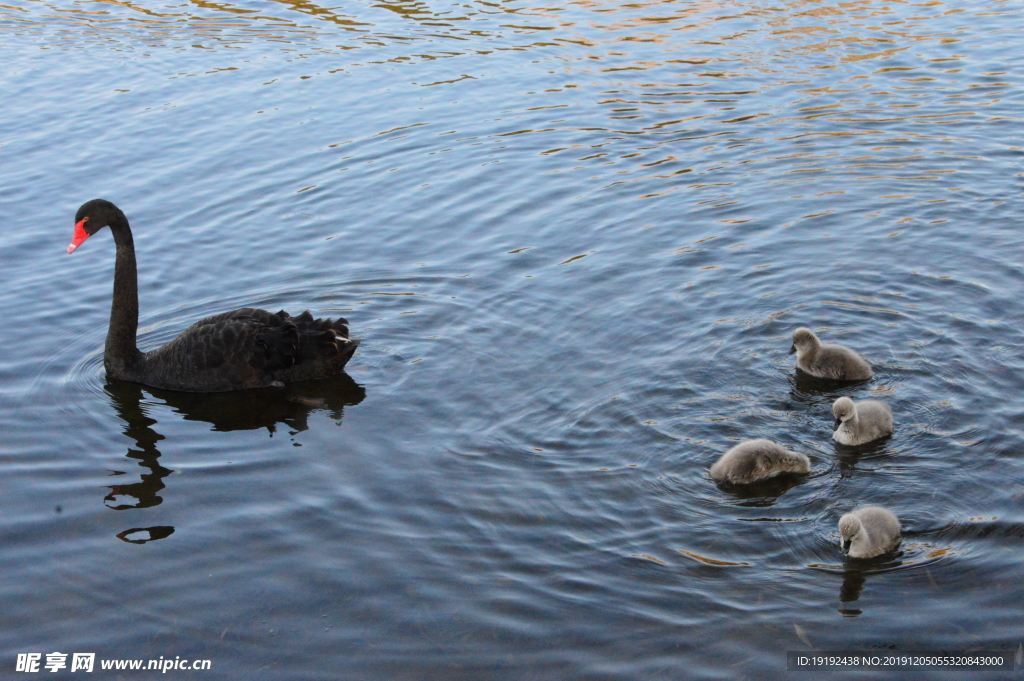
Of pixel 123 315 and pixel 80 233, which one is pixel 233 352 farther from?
pixel 80 233

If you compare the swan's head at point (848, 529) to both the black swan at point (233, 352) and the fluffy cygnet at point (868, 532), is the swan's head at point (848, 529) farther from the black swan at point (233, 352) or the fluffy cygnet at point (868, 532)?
the black swan at point (233, 352)

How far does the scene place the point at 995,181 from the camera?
33.7 ft

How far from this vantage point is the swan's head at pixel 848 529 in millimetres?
5262

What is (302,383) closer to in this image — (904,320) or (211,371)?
(211,371)

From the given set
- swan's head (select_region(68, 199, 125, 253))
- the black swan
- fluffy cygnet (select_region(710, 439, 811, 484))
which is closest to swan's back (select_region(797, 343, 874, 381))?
fluffy cygnet (select_region(710, 439, 811, 484))

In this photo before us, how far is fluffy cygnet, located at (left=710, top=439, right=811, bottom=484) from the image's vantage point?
5910mm

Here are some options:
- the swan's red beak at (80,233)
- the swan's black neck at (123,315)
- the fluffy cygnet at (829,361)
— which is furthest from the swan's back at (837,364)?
the swan's red beak at (80,233)

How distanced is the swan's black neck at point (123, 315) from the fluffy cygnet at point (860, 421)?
5092mm

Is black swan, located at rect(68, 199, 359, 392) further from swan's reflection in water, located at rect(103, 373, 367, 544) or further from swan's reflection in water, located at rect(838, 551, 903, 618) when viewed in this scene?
swan's reflection in water, located at rect(838, 551, 903, 618)

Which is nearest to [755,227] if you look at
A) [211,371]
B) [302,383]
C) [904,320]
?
[904,320]

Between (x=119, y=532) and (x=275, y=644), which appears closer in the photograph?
(x=275, y=644)

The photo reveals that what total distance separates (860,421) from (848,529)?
1157mm

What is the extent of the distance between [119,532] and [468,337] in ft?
9.97

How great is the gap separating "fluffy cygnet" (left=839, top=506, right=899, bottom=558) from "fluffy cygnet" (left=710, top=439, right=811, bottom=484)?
613 mm
